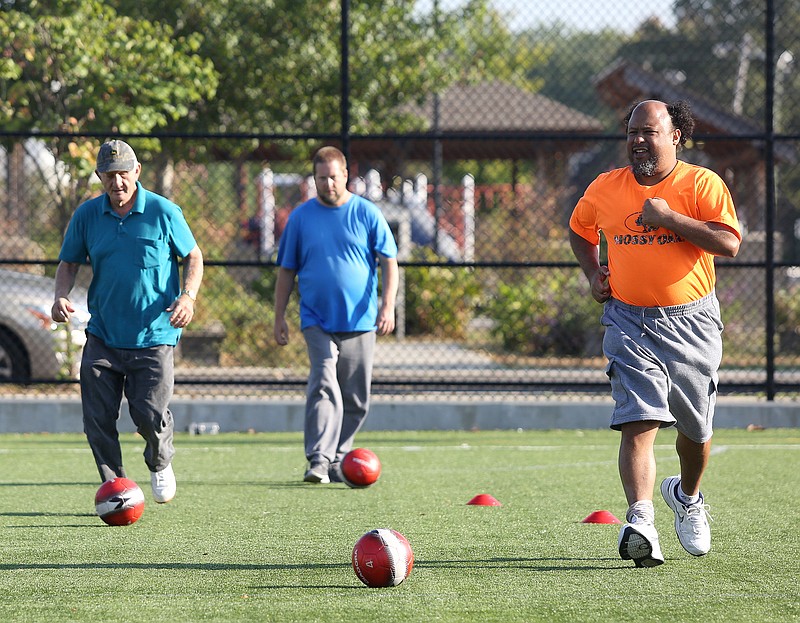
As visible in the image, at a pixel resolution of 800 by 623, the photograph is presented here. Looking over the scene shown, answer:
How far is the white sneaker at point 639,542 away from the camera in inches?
198

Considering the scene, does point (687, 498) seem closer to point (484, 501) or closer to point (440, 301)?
point (484, 501)

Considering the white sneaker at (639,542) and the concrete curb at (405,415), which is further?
the concrete curb at (405,415)

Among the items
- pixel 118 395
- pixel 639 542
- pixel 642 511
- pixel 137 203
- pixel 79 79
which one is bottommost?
pixel 639 542

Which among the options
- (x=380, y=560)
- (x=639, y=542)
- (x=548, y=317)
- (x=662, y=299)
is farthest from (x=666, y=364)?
(x=548, y=317)

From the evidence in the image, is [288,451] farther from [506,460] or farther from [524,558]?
[524,558]

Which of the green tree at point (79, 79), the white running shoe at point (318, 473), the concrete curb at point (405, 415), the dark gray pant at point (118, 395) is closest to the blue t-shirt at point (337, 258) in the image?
the white running shoe at point (318, 473)

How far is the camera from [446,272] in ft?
64.4

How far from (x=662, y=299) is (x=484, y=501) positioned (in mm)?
2117

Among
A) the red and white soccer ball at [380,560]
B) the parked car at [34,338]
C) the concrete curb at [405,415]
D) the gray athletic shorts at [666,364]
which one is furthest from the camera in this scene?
the parked car at [34,338]

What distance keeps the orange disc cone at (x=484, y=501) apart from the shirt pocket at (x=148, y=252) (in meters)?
2.16

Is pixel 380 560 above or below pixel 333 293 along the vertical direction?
below

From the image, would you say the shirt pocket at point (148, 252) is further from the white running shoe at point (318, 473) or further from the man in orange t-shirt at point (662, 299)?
the man in orange t-shirt at point (662, 299)

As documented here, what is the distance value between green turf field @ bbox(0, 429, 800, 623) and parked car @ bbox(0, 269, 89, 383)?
240 centimetres

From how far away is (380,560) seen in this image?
187 inches
